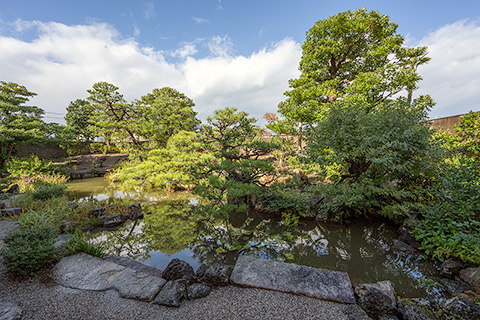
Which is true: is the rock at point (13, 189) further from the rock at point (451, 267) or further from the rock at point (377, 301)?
the rock at point (451, 267)

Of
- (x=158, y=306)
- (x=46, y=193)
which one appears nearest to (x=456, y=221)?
(x=158, y=306)

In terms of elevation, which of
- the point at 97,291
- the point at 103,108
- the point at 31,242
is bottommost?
the point at 97,291

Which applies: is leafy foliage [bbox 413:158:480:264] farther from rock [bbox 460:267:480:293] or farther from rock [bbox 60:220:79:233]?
rock [bbox 60:220:79:233]

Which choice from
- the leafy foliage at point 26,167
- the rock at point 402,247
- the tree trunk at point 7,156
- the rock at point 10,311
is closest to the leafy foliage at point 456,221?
the rock at point 402,247

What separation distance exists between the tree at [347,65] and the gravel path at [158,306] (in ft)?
20.8

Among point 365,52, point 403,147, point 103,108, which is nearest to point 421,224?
point 403,147

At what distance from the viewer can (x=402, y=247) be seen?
3.42m

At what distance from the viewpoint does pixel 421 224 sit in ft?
11.2

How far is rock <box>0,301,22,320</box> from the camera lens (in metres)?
1.70

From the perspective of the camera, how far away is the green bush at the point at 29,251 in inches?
90.7

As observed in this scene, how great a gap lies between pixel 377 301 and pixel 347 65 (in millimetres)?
8766

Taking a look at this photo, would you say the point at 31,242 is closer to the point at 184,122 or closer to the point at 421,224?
the point at 421,224

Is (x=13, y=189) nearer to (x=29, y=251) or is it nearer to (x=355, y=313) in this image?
(x=29, y=251)

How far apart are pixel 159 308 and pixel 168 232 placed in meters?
2.54
